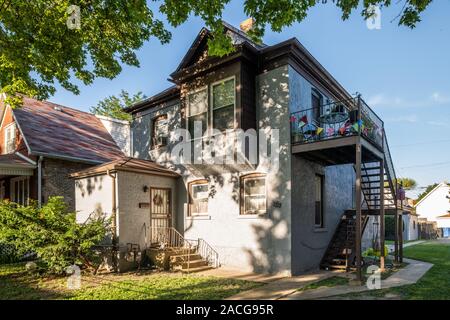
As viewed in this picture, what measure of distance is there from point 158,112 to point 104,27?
13.0 ft

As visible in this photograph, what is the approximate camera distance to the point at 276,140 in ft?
34.6

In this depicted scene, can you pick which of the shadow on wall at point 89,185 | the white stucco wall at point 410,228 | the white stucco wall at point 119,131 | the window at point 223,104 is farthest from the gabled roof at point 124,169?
the white stucco wall at point 410,228

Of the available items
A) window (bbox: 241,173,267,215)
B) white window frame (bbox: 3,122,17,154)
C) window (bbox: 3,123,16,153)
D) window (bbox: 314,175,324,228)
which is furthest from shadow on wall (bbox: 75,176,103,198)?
window (bbox: 314,175,324,228)

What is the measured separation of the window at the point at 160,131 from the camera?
13.9m

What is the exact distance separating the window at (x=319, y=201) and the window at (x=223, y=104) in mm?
4050

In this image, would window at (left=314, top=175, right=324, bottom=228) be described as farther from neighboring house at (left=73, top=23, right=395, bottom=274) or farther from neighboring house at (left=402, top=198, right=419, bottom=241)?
neighboring house at (left=402, top=198, right=419, bottom=241)

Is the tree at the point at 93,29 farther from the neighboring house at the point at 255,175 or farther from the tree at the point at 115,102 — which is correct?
the tree at the point at 115,102

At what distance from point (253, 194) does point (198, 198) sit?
2579 mm

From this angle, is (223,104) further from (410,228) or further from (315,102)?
(410,228)

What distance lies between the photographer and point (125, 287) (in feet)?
27.1

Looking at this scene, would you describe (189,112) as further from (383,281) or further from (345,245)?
(383,281)

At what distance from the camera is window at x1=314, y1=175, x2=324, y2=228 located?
12.0m

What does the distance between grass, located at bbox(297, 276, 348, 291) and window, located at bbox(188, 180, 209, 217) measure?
4.90 meters
